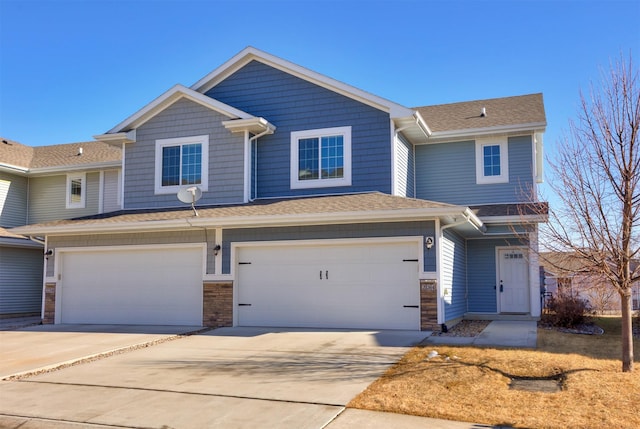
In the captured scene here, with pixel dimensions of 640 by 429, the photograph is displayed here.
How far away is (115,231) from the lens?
621 inches

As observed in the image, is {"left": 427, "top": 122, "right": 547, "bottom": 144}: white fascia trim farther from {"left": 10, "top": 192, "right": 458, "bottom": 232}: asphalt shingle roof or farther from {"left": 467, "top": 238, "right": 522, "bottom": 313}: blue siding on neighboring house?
{"left": 10, "top": 192, "right": 458, "bottom": 232}: asphalt shingle roof

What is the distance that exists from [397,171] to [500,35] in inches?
172

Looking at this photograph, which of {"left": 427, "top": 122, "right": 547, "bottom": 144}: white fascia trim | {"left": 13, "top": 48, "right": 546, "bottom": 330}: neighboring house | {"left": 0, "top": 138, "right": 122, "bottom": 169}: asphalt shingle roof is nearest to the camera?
{"left": 13, "top": 48, "right": 546, "bottom": 330}: neighboring house

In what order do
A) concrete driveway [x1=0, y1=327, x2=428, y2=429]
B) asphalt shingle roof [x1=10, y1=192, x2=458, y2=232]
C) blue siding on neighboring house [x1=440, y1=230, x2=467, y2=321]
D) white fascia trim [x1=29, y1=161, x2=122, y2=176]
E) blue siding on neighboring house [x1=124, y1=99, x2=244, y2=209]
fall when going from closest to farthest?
concrete driveway [x1=0, y1=327, x2=428, y2=429] → asphalt shingle roof [x1=10, y1=192, x2=458, y2=232] → blue siding on neighboring house [x1=440, y1=230, x2=467, y2=321] → blue siding on neighboring house [x1=124, y1=99, x2=244, y2=209] → white fascia trim [x1=29, y1=161, x2=122, y2=176]

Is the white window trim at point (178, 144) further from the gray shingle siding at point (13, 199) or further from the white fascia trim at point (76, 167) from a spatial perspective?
the gray shingle siding at point (13, 199)

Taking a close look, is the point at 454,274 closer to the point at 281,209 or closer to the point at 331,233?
the point at 331,233

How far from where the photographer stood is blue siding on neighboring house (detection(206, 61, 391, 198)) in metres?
15.6

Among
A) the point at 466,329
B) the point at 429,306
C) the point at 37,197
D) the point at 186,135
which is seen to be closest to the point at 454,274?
the point at 466,329

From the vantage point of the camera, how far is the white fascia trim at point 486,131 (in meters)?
16.9

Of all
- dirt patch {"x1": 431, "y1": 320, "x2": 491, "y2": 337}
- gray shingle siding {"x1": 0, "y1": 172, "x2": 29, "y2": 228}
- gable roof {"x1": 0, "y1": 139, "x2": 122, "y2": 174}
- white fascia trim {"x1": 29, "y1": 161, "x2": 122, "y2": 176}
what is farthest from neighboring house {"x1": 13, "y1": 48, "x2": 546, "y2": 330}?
gray shingle siding {"x1": 0, "y1": 172, "x2": 29, "y2": 228}

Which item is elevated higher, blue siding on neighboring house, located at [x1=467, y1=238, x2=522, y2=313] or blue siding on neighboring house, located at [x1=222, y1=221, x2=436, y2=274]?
blue siding on neighboring house, located at [x1=222, y1=221, x2=436, y2=274]

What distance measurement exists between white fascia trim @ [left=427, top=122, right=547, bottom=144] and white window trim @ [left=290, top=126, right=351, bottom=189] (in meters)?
3.27

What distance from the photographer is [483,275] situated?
17.4m

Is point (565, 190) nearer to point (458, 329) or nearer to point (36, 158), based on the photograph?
point (458, 329)
